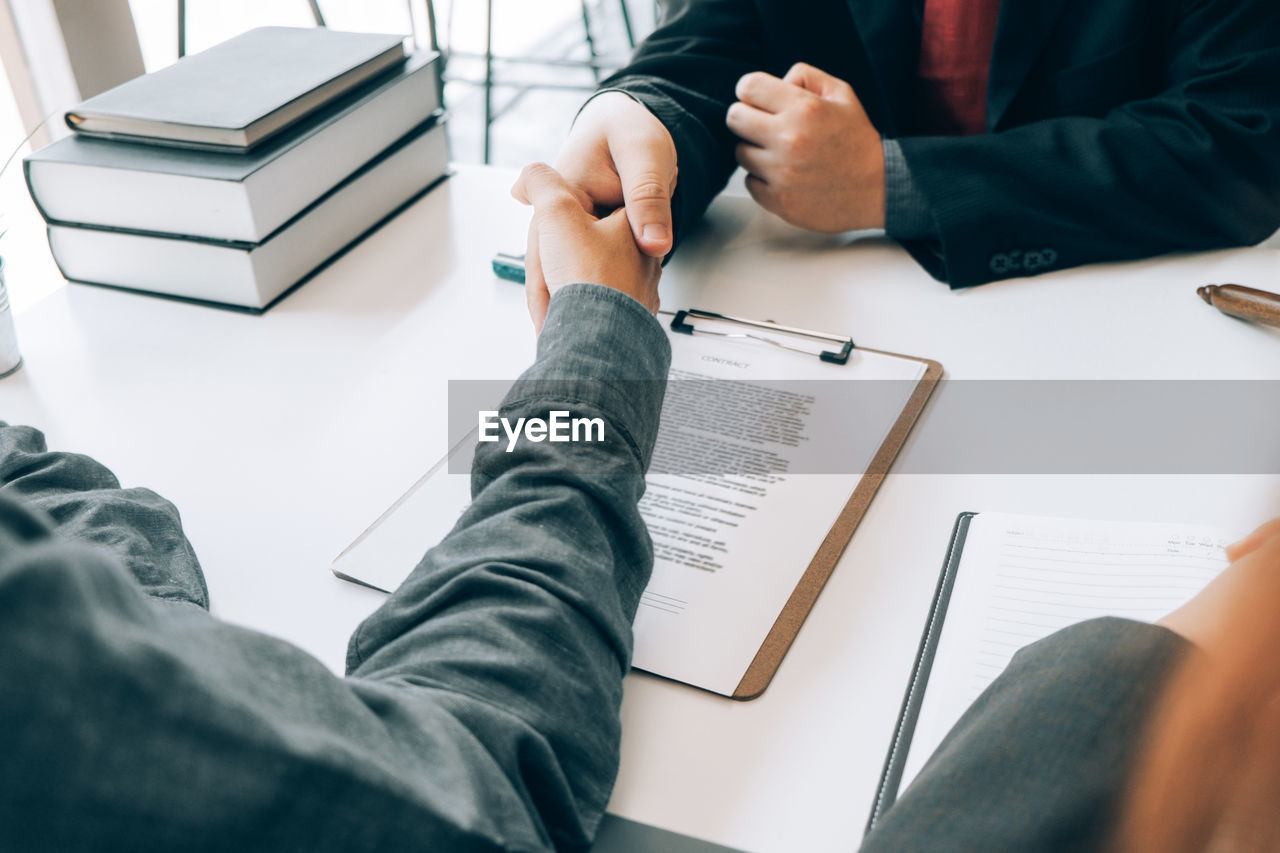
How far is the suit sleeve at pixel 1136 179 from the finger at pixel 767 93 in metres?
0.15

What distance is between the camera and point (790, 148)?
917 mm

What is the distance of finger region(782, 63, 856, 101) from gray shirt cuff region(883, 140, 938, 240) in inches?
2.8

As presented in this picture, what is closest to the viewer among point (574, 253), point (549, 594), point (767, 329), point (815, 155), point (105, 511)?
point (549, 594)

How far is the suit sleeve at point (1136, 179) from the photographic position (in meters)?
0.87

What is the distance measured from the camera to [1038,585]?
53cm

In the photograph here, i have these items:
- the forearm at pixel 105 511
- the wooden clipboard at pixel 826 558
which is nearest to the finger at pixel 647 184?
the wooden clipboard at pixel 826 558

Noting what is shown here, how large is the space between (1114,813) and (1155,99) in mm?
863

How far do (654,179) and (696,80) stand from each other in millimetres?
314

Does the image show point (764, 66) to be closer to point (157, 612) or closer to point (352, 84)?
point (352, 84)

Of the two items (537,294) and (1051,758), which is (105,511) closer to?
(537,294)

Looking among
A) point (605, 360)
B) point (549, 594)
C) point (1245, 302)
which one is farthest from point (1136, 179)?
point (549, 594)

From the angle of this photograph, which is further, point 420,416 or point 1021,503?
point 420,416

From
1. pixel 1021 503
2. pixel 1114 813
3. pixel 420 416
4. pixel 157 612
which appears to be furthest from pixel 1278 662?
pixel 420 416

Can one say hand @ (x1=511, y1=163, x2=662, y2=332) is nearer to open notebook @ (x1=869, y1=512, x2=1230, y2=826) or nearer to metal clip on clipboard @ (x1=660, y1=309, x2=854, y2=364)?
metal clip on clipboard @ (x1=660, y1=309, x2=854, y2=364)
